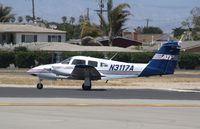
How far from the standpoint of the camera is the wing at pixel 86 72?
3309 centimetres

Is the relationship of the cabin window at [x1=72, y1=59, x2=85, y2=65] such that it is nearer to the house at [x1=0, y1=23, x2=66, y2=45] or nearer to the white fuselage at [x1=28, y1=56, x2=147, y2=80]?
the white fuselage at [x1=28, y1=56, x2=147, y2=80]

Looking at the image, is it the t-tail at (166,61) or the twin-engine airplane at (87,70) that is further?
the t-tail at (166,61)

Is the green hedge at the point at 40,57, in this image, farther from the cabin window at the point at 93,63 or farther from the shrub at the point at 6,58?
the cabin window at the point at 93,63

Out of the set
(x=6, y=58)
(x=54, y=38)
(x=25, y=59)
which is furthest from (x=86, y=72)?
(x=54, y=38)

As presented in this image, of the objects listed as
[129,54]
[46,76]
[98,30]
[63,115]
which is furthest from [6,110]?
[98,30]

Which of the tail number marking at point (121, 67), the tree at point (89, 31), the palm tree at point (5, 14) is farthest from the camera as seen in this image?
the palm tree at point (5, 14)

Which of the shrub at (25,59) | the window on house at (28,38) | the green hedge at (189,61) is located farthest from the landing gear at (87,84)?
the window on house at (28,38)

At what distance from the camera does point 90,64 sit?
33125mm

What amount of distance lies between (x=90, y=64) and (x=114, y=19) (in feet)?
187

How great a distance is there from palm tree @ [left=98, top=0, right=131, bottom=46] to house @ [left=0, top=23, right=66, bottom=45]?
9184mm

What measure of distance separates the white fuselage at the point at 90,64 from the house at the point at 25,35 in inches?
1817

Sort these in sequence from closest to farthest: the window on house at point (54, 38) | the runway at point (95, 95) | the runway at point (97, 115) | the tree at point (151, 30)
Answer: the runway at point (97, 115), the runway at point (95, 95), the window on house at point (54, 38), the tree at point (151, 30)

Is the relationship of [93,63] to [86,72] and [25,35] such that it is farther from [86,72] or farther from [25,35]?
[25,35]

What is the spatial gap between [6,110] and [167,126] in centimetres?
605
